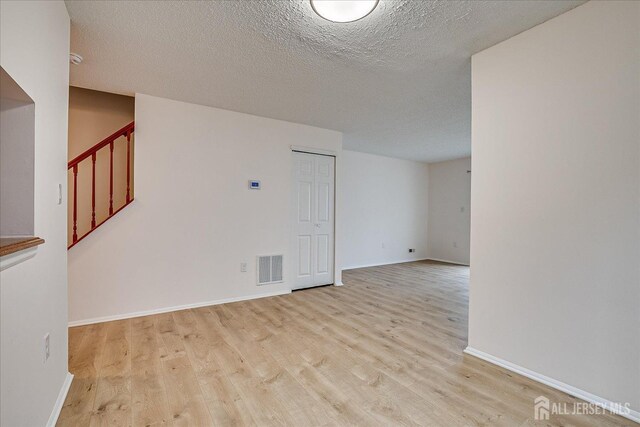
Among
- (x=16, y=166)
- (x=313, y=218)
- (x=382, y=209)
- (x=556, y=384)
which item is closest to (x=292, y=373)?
(x=556, y=384)

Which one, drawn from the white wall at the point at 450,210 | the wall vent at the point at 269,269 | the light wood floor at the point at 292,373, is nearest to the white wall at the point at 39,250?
the light wood floor at the point at 292,373

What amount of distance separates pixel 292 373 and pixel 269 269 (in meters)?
2.02

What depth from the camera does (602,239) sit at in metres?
1.69

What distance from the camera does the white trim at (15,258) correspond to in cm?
99

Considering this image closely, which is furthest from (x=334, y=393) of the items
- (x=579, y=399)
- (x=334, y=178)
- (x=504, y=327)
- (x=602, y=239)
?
(x=334, y=178)

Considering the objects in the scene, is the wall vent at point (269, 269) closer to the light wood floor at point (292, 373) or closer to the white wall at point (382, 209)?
the light wood floor at point (292, 373)

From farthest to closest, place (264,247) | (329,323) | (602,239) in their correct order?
(264,247), (329,323), (602,239)

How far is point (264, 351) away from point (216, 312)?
1.18m

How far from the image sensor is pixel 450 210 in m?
6.91

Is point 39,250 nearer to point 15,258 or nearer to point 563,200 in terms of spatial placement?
point 15,258

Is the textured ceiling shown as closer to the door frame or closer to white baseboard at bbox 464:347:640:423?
the door frame

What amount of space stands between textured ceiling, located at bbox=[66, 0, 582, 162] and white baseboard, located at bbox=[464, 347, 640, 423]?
2419 millimetres

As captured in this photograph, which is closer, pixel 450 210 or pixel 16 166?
pixel 16 166

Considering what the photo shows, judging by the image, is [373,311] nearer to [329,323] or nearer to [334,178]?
[329,323]
